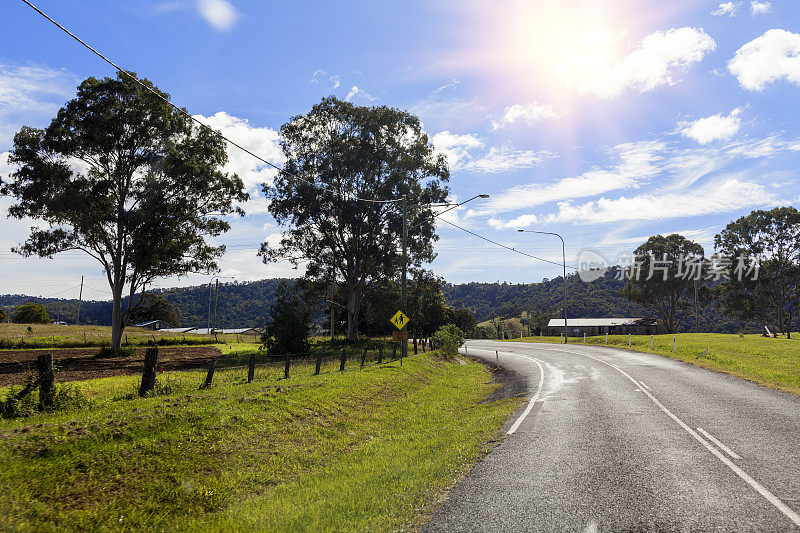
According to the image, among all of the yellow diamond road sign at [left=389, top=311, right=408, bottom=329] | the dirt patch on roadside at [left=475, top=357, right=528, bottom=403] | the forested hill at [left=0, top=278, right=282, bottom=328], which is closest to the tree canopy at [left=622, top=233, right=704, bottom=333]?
the dirt patch on roadside at [left=475, top=357, right=528, bottom=403]

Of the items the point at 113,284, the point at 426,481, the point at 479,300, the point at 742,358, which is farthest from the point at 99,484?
the point at 479,300

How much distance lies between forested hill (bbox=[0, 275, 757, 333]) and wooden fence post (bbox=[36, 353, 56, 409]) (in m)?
117

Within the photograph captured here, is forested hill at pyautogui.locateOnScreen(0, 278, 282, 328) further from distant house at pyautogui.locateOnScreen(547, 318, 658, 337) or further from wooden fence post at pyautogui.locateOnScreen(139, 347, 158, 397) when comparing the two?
wooden fence post at pyautogui.locateOnScreen(139, 347, 158, 397)

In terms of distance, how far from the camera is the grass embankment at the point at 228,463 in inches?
242

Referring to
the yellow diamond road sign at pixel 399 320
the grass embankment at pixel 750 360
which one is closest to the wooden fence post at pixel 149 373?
the yellow diamond road sign at pixel 399 320

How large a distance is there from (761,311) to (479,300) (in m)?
120

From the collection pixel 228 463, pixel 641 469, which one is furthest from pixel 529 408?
pixel 228 463

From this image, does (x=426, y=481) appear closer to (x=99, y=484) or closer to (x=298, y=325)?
(x=99, y=484)

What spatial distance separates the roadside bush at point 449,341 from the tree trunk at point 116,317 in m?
23.1

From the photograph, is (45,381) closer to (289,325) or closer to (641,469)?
(641,469)

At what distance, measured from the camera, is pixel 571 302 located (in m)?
132

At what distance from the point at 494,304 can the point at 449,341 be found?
496 ft

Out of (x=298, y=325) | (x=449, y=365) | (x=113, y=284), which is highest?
(x=113, y=284)

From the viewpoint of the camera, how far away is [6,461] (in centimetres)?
665
